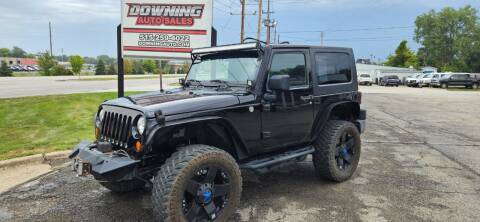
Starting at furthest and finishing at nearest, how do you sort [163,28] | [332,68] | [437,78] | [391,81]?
[391,81] < [437,78] < [163,28] < [332,68]

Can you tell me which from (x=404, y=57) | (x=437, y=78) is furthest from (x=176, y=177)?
(x=404, y=57)

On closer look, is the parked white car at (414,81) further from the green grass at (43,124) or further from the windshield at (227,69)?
the windshield at (227,69)

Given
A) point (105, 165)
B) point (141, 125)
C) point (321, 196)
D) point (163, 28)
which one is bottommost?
point (321, 196)

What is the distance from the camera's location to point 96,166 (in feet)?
12.1

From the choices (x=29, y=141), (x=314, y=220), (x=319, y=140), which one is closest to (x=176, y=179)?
(x=314, y=220)

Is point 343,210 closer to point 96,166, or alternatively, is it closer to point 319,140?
point 319,140

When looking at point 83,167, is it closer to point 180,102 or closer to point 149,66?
point 180,102

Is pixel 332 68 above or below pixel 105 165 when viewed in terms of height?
above

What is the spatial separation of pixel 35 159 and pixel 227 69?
3847mm

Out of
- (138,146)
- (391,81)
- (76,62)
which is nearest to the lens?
(138,146)

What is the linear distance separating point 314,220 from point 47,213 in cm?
302

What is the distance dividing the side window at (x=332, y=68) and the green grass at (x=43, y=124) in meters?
4.80

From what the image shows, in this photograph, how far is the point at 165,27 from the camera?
10031mm

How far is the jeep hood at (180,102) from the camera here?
381 centimetres
